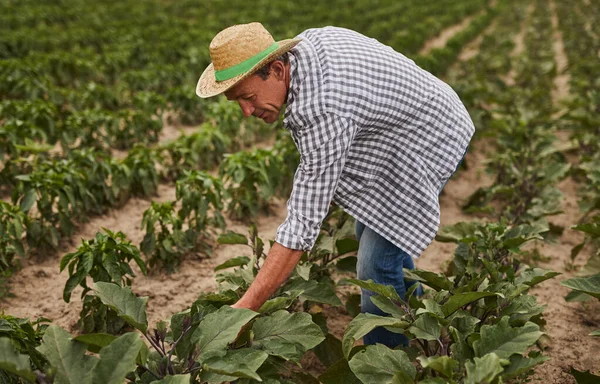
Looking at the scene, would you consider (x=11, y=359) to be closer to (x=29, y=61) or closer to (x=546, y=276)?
(x=546, y=276)

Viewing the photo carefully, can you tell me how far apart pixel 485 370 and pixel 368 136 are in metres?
1.02

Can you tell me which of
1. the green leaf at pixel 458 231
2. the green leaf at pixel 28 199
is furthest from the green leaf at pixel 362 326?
the green leaf at pixel 28 199

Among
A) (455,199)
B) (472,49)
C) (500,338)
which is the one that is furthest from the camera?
(472,49)

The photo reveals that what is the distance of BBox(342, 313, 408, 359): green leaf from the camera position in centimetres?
217

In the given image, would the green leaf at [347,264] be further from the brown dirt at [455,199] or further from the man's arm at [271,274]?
the brown dirt at [455,199]

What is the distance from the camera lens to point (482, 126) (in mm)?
6977

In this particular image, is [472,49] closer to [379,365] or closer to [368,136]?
[368,136]

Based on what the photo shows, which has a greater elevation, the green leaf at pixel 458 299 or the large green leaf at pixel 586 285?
the green leaf at pixel 458 299

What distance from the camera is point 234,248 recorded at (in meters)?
4.48

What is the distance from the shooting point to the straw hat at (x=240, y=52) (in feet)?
6.87

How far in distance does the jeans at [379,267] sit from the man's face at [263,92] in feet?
2.47

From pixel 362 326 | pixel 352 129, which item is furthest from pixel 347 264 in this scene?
pixel 352 129

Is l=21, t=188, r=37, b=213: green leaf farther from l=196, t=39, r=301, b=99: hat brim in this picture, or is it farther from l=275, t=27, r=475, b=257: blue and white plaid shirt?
l=275, t=27, r=475, b=257: blue and white plaid shirt

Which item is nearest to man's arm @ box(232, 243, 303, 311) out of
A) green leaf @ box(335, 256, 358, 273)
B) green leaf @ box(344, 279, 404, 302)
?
green leaf @ box(344, 279, 404, 302)
